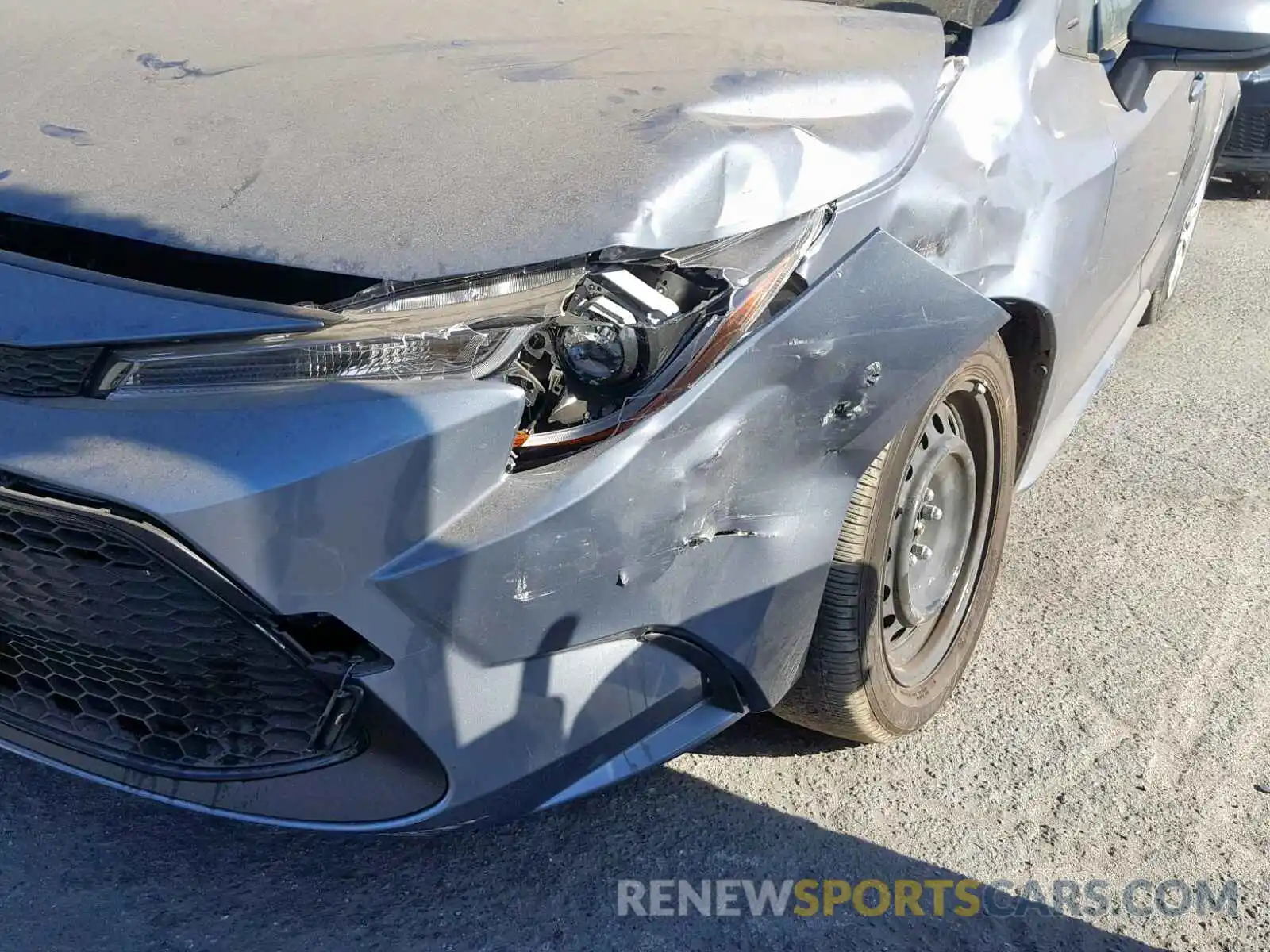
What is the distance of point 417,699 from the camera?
70.4 inches

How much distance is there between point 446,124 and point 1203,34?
1665 millimetres

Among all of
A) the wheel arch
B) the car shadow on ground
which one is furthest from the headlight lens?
the wheel arch

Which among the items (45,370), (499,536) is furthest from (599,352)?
(45,370)

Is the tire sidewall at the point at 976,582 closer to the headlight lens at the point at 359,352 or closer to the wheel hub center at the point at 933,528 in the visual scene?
the wheel hub center at the point at 933,528

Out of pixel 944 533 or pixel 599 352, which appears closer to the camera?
pixel 599 352

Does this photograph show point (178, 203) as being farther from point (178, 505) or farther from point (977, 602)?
point (977, 602)

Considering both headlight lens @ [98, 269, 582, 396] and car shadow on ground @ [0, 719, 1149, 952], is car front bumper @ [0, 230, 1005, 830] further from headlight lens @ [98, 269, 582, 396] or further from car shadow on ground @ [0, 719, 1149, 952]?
car shadow on ground @ [0, 719, 1149, 952]

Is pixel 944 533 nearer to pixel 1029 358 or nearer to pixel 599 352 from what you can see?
pixel 1029 358

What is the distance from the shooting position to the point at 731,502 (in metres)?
1.90

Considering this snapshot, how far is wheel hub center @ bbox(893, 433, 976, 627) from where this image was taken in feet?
7.77

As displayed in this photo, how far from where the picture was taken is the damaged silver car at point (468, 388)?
1.70m

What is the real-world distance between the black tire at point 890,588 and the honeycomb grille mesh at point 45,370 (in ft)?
4.17

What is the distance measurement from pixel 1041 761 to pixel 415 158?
5.95 ft

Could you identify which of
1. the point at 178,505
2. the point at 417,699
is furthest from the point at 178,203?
the point at 417,699
